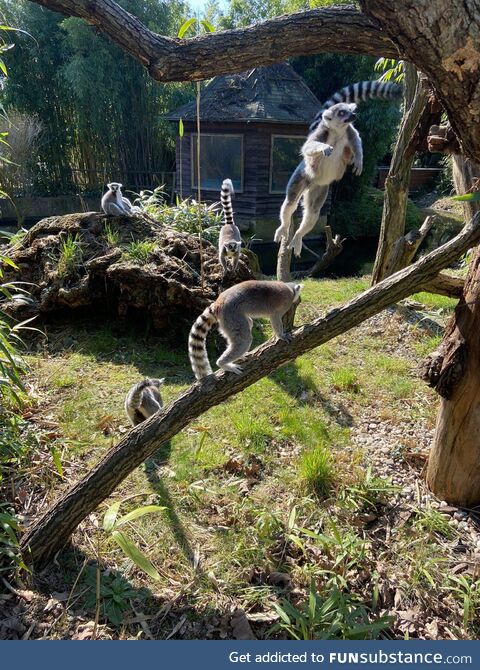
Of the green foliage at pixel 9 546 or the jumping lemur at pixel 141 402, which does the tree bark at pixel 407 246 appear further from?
the green foliage at pixel 9 546

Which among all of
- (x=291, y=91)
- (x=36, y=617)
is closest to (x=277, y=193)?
(x=291, y=91)

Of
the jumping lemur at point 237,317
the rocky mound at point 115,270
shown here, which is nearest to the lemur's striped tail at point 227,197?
the rocky mound at point 115,270

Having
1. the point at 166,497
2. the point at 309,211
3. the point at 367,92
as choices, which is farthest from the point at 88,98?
the point at 166,497

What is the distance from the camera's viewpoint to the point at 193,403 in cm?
285

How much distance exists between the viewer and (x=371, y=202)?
57.4 ft

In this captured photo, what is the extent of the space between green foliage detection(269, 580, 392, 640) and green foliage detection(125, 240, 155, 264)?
411 centimetres

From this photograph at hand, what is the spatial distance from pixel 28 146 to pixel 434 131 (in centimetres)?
1671

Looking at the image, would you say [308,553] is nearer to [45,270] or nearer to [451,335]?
[451,335]

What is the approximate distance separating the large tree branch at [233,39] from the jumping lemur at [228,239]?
3012mm

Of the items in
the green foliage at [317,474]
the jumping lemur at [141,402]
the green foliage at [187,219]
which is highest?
the green foliage at [187,219]

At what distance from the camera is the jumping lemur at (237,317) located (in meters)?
3.47

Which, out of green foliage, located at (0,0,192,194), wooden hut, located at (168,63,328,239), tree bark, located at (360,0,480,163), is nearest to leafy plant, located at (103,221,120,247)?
tree bark, located at (360,0,480,163)

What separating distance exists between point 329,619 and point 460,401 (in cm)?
162

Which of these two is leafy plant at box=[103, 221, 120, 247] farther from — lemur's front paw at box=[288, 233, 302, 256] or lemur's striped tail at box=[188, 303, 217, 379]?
lemur's striped tail at box=[188, 303, 217, 379]
